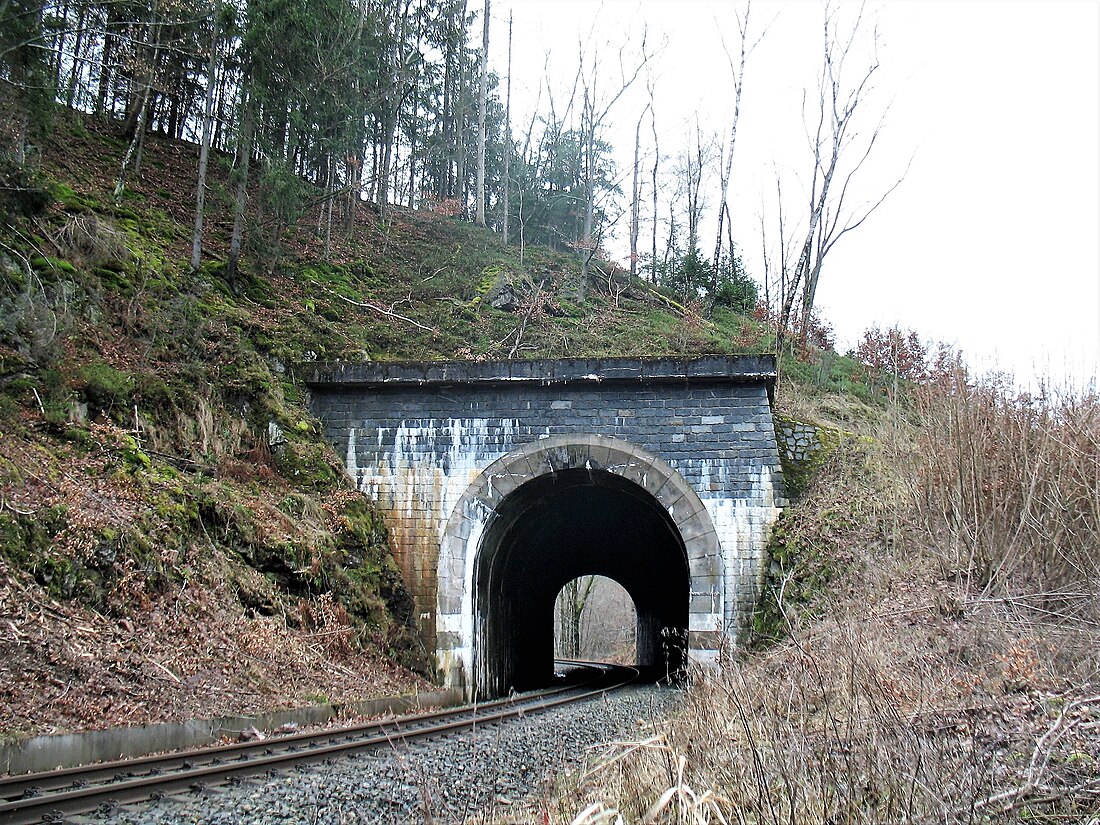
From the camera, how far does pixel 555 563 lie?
66.7 ft

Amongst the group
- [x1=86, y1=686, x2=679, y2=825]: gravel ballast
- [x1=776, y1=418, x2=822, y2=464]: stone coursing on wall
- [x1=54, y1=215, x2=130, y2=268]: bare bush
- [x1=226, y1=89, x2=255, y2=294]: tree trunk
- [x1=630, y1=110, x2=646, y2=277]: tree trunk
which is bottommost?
[x1=86, y1=686, x2=679, y2=825]: gravel ballast

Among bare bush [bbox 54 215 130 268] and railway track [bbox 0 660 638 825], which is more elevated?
bare bush [bbox 54 215 130 268]

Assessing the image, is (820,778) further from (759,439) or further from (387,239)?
(387,239)

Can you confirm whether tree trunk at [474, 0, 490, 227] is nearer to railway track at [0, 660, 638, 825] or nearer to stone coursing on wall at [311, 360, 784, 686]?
Answer: stone coursing on wall at [311, 360, 784, 686]

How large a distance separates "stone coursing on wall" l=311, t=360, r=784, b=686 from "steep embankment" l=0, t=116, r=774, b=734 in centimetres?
52

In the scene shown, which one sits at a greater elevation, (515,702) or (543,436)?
(543,436)

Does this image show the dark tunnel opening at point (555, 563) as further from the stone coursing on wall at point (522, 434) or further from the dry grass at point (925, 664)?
the dry grass at point (925, 664)

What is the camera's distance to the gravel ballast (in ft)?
15.2

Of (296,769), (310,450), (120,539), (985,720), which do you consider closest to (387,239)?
(310,450)

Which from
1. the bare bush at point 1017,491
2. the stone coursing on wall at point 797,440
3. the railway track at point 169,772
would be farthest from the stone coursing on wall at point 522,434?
the railway track at point 169,772

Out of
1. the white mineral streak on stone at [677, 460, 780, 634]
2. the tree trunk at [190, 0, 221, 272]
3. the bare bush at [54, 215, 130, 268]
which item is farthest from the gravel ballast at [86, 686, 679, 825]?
the tree trunk at [190, 0, 221, 272]

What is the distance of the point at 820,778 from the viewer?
3.43m

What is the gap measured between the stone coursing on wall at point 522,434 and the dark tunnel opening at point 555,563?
0.70m

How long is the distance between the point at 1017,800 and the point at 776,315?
21935mm
